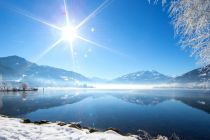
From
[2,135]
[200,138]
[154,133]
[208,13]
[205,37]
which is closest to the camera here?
[208,13]

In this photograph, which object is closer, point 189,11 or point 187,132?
point 189,11

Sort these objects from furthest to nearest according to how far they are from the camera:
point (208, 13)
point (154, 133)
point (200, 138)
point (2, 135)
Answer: point (154, 133)
point (200, 138)
point (2, 135)
point (208, 13)

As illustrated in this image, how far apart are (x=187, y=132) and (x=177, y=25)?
2365 centimetres

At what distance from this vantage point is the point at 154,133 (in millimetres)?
28422

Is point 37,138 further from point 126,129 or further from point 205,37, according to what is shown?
point 126,129

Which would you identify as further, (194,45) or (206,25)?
(194,45)

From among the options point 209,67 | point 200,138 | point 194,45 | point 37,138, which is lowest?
point 200,138

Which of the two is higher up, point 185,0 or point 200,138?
point 185,0

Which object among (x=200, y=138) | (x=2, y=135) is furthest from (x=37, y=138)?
(x=200, y=138)

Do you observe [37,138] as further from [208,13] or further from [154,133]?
[154,133]

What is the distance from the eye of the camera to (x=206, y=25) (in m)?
10.4

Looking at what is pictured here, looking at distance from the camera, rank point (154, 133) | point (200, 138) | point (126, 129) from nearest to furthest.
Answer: point (200, 138) → point (154, 133) → point (126, 129)

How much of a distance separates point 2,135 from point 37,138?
224 cm

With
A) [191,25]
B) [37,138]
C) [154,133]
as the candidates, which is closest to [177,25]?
[191,25]
